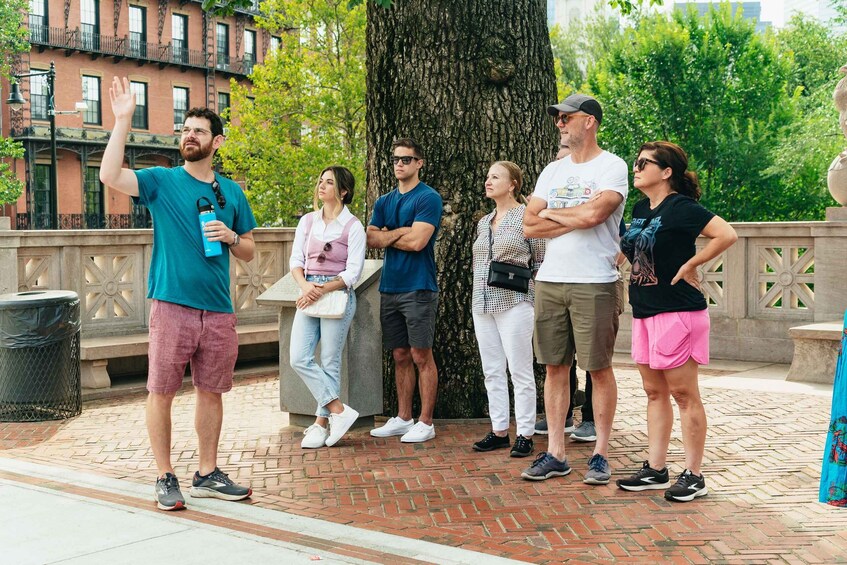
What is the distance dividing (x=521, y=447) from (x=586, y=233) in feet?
5.37

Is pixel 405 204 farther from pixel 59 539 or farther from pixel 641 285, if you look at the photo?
pixel 59 539

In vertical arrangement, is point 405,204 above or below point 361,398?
above

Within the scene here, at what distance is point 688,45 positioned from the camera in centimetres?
4222

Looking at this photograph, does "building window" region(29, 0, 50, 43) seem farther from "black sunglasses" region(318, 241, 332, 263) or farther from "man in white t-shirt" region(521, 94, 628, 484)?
"man in white t-shirt" region(521, 94, 628, 484)

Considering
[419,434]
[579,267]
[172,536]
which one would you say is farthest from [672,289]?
[172,536]

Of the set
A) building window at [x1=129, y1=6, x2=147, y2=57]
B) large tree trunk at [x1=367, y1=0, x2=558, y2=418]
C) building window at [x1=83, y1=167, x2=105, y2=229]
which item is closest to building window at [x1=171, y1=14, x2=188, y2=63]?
building window at [x1=129, y1=6, x2=147, y2=57]

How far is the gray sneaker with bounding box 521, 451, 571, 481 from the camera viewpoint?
631 cm

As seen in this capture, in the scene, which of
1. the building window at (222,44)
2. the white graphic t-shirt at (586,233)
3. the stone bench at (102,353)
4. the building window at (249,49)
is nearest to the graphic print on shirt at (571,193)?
the white graphic t-shirt at (586,233)

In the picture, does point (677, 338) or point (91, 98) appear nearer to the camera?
point (677, 338)

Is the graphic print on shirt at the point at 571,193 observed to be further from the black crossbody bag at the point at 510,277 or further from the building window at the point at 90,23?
the building window at the point at 90,23

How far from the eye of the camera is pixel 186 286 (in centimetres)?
579

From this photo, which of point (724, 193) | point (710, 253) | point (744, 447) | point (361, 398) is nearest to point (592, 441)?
point (744, 447)

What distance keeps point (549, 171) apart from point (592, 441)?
223cm

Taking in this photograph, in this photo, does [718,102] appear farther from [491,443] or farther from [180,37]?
→ [491,443]
